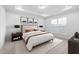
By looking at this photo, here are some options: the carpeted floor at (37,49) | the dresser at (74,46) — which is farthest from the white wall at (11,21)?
the dresser at (74,46)

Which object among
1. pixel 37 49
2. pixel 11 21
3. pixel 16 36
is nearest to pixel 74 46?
pixel 37 49

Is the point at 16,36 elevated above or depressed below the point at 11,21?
below

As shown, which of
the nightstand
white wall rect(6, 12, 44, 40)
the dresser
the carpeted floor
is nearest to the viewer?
the dresser

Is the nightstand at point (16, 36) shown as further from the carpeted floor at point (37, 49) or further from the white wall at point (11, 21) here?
the carpeted floor at point (37, 49)

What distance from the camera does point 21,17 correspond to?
3229mm

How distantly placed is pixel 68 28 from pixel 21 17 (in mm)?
3196

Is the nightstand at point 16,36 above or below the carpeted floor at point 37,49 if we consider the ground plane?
above

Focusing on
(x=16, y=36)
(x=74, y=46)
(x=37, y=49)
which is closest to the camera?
(x=74, y=46)

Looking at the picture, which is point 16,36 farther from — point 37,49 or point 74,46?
point 74,46

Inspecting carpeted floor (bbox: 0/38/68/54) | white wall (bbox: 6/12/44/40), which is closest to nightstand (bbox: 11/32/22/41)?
white wall (bbox: 6/12/44/40)

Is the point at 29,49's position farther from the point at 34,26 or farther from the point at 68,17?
the point at 68,17

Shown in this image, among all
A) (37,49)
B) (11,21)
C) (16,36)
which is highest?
(11,21)

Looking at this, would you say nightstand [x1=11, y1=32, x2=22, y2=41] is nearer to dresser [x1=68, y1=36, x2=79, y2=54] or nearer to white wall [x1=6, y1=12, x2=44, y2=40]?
white wall [x1=6, y1=12, x2=44, y2=40]

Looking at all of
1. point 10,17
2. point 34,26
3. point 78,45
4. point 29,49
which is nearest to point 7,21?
point 10,17
